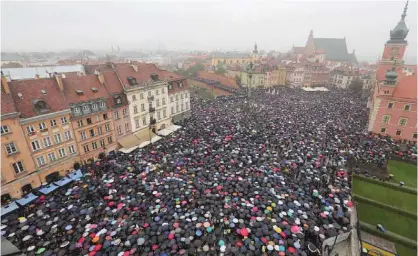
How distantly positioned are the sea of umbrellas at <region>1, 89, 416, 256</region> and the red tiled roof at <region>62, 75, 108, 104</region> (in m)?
10.3

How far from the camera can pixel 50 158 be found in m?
29.6

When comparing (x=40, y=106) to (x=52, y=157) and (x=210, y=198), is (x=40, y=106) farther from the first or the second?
(x=210, y=198)

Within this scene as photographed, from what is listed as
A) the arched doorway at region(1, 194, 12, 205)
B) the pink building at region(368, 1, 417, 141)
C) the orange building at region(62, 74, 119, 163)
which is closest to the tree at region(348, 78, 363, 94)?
the pink building at region(368, 1, 417, 141)

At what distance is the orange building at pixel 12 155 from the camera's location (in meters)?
24.7

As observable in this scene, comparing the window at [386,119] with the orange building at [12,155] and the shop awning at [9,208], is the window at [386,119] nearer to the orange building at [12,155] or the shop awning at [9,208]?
the orange building at [12,155]

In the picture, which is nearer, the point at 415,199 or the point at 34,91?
the point at 415,199

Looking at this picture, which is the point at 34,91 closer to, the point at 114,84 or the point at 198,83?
the point at 114,84

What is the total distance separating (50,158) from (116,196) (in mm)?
12414

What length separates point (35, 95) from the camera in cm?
2898

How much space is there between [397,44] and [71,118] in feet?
284

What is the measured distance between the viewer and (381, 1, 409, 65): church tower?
6285 centimetres

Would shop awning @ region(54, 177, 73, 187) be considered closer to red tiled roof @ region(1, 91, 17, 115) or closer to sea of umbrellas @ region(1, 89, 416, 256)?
sea of umbrellas @ region(1, 89, 416, 256)

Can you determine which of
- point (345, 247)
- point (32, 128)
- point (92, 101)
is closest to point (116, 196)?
point (32, 128)

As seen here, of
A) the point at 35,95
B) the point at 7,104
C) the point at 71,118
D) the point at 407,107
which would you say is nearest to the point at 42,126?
the point at 71,118
